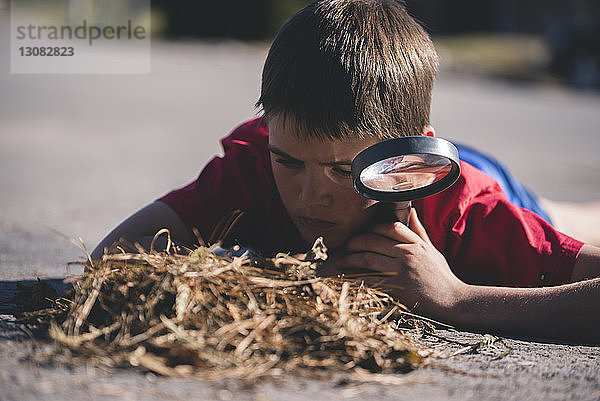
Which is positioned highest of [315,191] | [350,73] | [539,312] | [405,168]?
[350,73]

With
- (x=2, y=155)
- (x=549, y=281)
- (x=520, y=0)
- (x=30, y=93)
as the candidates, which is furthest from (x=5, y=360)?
(x=520, y=0)

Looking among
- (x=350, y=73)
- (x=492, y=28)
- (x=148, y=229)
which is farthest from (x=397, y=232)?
(x=492, y=28)

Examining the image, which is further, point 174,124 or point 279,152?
point 174,124

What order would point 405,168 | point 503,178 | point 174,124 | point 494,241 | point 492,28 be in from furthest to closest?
point 492,28 < point 174,124 < point 503,178 < point 494,241 < point 405,168

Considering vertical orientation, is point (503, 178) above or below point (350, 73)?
below

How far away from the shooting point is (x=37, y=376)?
161 cm

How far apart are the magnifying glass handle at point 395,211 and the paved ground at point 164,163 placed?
0.40 m

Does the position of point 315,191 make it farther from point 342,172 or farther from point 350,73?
point 350,73

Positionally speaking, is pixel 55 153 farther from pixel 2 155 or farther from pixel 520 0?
pixel 520 0

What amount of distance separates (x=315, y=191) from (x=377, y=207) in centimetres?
22

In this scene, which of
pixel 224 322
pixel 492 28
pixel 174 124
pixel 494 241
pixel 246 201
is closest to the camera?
pixel 224 322

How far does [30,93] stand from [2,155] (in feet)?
13.8

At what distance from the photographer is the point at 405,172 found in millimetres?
1995

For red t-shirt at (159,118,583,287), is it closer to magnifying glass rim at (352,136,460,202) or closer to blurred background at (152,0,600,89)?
magnifying glass rim at (352,136,460,202)
